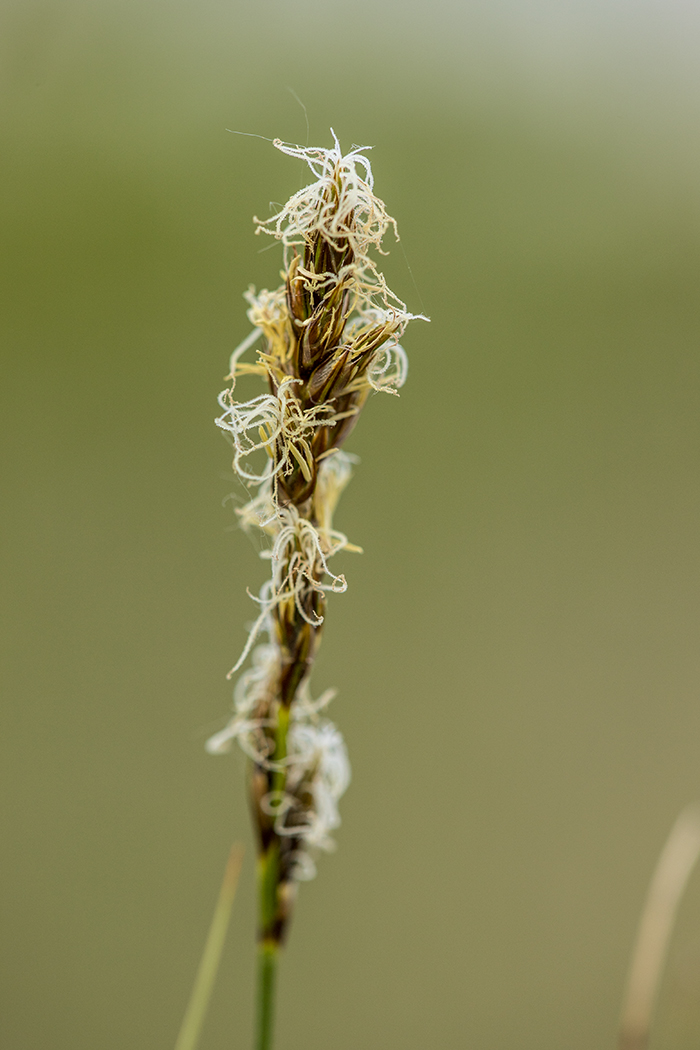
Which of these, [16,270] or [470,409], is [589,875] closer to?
[470,409]

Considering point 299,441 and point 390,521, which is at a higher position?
point 390,521

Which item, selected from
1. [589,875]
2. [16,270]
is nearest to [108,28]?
[16,270]

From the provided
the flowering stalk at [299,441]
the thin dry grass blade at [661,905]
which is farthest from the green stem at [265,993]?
the thin dry grass blade at [661,905]

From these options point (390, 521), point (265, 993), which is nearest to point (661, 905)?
point (390, 521)

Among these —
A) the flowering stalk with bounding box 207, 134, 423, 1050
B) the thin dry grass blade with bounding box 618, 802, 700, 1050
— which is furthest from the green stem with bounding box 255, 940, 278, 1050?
the thin dry grass blade with bounding box 618, 802, 700, 1050

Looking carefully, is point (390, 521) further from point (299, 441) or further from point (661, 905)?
point (299, 441)

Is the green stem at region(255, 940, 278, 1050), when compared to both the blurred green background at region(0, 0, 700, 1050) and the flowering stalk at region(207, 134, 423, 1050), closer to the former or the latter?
the flowering stalk at region(207, 134, 423, 1050)
